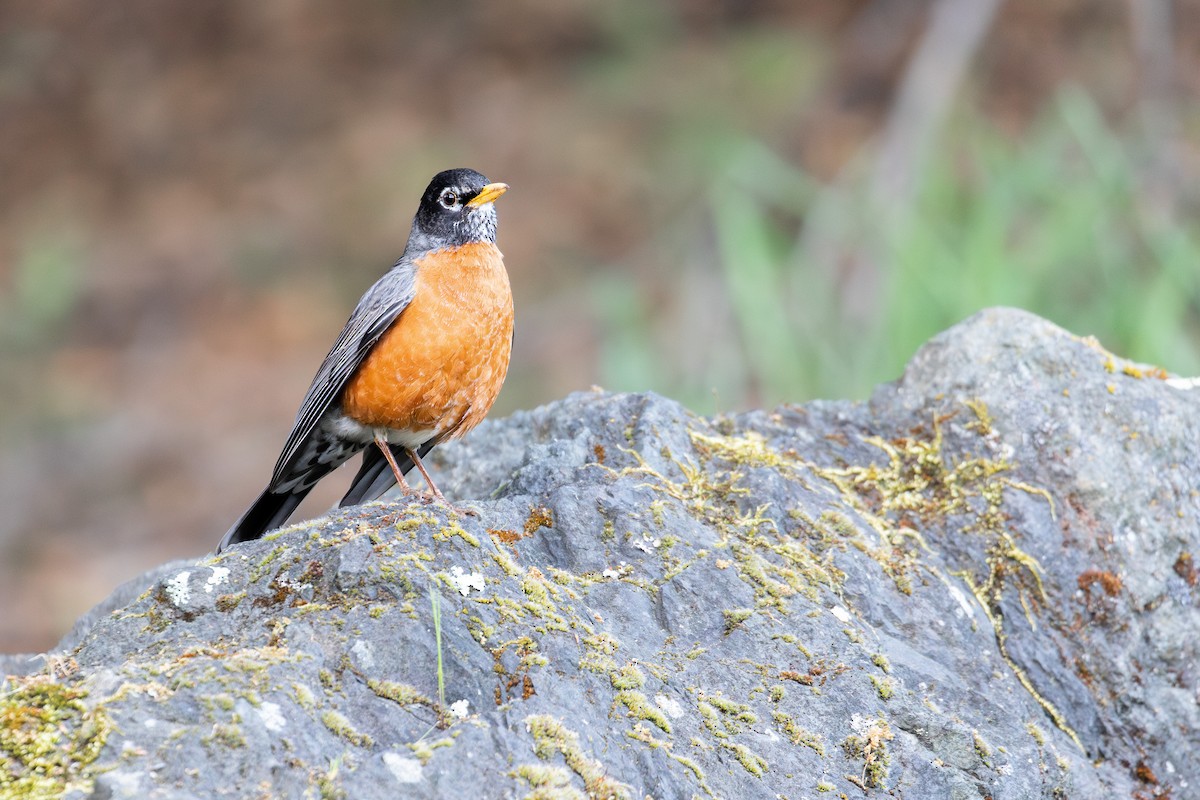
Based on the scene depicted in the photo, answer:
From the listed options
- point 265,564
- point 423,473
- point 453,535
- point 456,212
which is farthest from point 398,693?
point 456,212

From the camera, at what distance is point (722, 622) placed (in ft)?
10.3

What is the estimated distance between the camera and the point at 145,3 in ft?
45.2

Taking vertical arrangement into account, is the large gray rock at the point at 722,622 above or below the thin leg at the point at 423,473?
below

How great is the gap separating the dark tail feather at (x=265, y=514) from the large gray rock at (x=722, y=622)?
2.17ft

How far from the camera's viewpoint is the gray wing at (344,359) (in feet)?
14.9

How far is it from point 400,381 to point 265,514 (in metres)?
0.71

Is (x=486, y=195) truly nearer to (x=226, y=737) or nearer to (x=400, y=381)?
(x=400, y=381)

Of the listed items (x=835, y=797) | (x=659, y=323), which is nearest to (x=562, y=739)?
(x=835, y=797)

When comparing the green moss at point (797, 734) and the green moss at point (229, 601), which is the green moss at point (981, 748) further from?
the green moss at point (229, 601)

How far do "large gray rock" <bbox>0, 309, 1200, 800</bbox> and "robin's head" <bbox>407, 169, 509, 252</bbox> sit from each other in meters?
0.96

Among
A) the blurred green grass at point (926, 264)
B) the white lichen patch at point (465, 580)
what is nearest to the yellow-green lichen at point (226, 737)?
the white lichen patch at point (465, 580)

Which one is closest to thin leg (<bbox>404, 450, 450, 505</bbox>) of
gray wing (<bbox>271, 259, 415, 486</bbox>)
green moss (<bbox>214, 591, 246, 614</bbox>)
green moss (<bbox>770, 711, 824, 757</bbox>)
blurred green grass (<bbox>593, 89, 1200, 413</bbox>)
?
gray wing (<bbox>271, 259, 415, 486</bbox>)

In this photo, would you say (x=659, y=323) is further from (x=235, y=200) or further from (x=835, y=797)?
(x=835, y=797)

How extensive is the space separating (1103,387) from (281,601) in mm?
2597
